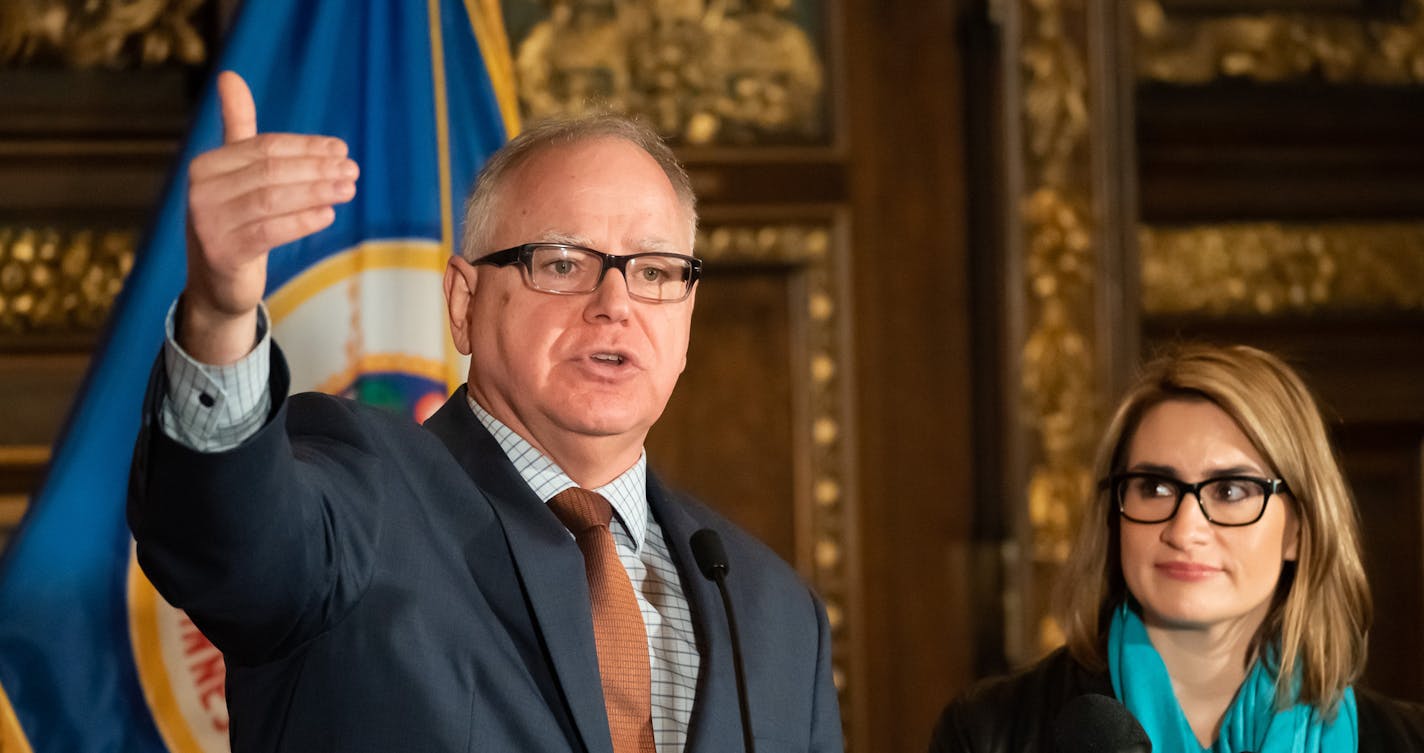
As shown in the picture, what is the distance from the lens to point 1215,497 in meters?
1.98

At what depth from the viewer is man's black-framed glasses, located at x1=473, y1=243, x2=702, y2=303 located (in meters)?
1.56

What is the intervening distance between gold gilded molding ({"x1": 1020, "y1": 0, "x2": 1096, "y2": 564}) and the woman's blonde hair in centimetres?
129

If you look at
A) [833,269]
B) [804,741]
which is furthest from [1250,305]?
[804,741]

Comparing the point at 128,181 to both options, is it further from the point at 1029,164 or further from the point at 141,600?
the point at 1029,164

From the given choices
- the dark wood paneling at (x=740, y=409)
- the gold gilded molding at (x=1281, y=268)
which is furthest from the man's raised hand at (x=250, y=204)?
the gold gilded molding at (x=1281, y=268)

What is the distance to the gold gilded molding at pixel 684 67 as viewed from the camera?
325 centimetres

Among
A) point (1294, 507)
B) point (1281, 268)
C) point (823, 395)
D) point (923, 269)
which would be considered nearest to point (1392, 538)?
point (1281, 268)

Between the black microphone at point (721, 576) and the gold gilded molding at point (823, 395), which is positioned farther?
the gold gilded molding at point (823, 395)

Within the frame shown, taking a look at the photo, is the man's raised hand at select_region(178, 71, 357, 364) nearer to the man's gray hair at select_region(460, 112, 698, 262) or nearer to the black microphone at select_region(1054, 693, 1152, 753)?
the man's gray hair at select_region(460, 112, 698, 262)

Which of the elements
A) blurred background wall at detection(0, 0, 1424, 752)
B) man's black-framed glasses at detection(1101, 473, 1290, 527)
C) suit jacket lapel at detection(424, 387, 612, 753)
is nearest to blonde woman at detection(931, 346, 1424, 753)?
man's black-framed glasses at detection(1101, 473, 1290, 527)

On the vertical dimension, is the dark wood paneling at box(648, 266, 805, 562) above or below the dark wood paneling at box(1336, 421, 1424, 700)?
above

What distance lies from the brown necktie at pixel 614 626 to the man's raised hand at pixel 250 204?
0.52m

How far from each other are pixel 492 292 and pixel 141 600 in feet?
3.30

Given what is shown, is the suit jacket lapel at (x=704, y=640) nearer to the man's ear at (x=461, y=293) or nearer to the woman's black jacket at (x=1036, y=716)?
the man's ear at (x=461, y=293)
